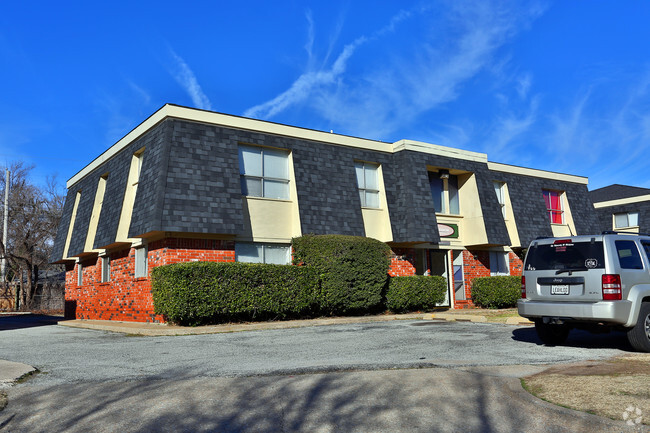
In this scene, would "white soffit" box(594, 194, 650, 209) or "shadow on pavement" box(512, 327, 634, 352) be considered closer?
"shadow on pavement" box(512, 327, 634, 352)

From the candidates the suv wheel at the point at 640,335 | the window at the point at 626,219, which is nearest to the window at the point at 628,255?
the suv wheel at the point at 640,335

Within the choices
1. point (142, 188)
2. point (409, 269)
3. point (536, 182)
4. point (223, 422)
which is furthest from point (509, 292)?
point (223, 422)

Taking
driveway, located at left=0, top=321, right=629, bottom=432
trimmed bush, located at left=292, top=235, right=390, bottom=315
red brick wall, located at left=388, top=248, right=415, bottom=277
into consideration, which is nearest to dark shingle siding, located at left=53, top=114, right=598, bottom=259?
red brick wall, located at left=388, top=248, right=415, bottom=277

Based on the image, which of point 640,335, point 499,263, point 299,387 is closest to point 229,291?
point 299,387

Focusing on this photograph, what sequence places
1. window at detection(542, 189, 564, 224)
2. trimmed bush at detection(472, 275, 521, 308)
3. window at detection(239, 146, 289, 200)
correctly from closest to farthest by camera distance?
window at detection(239, 146, 289, 200)
trimmed bush at detection(472, 275, 521, 308)
window at detection(542, 189, 564, 224)

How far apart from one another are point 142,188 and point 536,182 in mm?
A: 18173

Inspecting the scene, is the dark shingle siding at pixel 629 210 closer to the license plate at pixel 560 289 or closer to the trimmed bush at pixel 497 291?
the trimmed bush at pixel 497 291

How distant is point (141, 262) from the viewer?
17469 mm

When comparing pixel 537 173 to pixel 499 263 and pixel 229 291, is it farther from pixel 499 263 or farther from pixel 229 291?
pixel 229 291

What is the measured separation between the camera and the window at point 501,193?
956 inches

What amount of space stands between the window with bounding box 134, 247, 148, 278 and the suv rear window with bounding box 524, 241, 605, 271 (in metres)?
12.0

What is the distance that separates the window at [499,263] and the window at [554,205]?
167 inches

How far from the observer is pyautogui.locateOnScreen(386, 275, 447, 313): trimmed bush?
1788cm

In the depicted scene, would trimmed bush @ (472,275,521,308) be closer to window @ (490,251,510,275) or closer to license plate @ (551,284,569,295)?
window @ (490,251,510,275)
